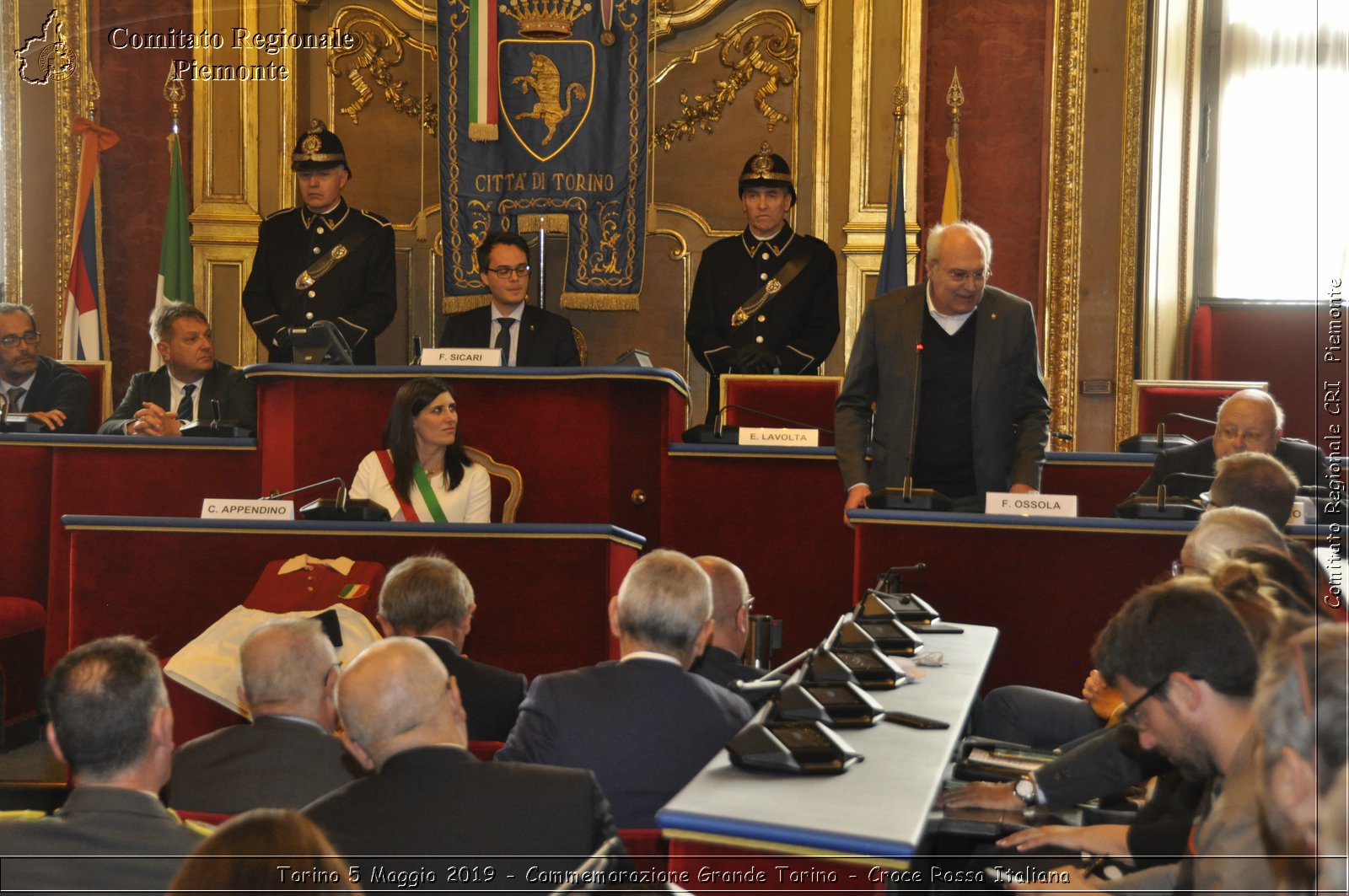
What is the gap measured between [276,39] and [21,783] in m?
4.57

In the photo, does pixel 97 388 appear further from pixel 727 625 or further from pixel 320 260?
pixel 727 625

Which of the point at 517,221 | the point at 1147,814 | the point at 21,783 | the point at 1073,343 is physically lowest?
the point at 21,783

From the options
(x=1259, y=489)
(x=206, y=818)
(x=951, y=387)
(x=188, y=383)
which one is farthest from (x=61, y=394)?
(x=1259, y=489)

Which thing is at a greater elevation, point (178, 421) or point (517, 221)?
point (517, 221)

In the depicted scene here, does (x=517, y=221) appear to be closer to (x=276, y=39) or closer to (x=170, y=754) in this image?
(x=276, y=39)

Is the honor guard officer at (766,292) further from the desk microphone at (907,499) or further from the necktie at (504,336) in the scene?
the desk microphone at (907,499)

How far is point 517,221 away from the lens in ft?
24.0

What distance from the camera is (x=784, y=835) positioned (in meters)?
1.82

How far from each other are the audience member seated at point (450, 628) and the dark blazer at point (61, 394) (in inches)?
134

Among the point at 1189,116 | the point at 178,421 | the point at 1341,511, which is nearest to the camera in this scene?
the point at 1341,511

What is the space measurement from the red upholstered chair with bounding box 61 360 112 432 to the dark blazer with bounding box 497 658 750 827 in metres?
4.89

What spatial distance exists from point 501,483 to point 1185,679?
3319 millimetres

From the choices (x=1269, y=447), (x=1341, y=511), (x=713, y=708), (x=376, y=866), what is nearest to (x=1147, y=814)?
(x=713, y=708)

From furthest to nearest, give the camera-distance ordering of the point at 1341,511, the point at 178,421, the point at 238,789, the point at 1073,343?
the point at 1073,343 → the point at 178,421 → the point at 1341,511 → the point at 238,789
